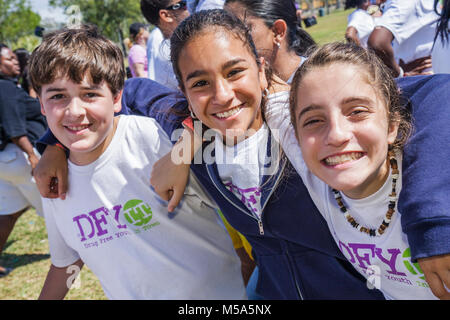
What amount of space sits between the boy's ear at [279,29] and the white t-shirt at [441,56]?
2.86ft

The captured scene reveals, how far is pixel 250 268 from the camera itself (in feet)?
7.64

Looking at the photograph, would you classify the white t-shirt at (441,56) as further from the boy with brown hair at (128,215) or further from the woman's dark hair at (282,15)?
the boy with brown hair at (128,215)

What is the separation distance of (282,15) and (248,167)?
1.30m

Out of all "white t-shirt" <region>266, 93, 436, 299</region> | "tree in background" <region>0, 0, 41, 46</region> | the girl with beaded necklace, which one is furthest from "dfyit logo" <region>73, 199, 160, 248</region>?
"tree in background" <region>0, 0, 41, 46</region>

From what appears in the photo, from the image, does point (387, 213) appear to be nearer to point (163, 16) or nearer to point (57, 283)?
point (57, 283)

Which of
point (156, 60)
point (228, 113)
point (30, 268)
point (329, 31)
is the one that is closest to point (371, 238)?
point (228, 113)

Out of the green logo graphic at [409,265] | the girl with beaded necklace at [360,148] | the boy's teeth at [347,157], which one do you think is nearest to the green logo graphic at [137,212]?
the girl with beaded necklace at [360,148]

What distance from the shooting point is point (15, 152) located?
3.96 metres

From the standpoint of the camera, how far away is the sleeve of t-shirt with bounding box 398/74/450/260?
3.34 ft

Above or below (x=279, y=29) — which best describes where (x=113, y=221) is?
below

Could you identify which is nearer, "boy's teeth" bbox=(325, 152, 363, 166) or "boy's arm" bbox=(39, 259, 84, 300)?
"boy's teeth" bbox=(325, 152, 363, 166)

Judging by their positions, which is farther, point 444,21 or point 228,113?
point 444,21

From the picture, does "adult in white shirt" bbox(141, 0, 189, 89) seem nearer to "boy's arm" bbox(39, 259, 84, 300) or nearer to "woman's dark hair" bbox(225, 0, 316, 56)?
"woman's dark hair" bbox(225, 0, 316, 56)

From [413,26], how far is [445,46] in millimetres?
1263
